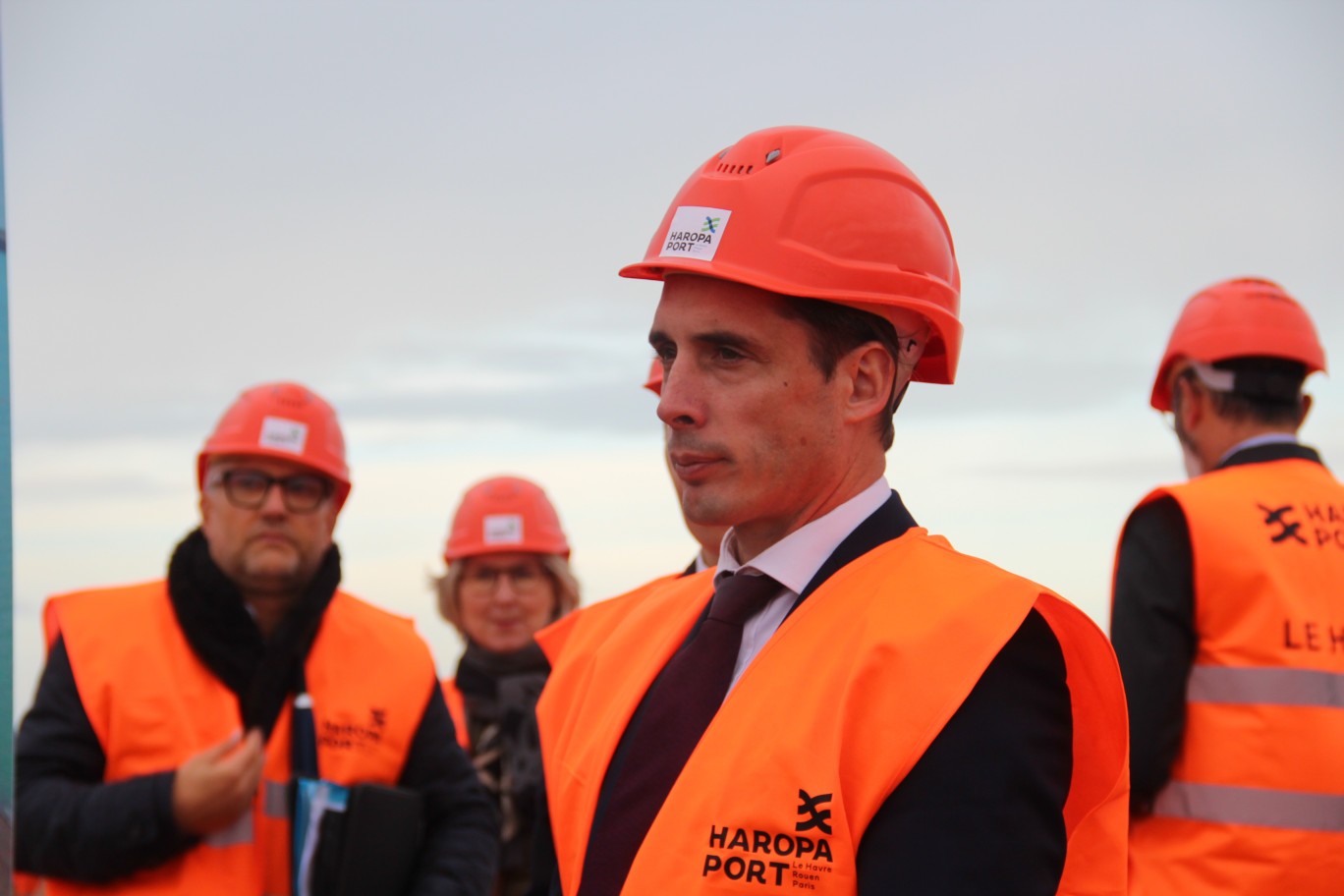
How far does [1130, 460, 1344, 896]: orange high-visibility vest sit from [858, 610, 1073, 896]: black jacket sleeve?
83.2 inches

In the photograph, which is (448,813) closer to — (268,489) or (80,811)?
(80,811)

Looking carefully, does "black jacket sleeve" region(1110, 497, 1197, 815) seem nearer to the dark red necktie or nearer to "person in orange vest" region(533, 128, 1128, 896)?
"person in orange vest" region(533, 128, 1128, 896)

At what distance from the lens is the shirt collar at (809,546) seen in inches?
80.5

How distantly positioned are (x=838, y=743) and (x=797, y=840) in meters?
0.15

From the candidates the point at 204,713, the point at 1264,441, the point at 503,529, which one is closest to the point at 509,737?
the point at 503,529

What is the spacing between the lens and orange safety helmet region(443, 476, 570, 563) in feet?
19.1

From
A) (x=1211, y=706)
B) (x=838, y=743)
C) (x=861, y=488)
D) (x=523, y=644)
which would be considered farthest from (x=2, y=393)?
(x=523, y=644)

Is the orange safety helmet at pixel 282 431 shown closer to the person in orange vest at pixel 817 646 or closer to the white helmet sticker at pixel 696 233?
the person in orange vest at pixel 817 646

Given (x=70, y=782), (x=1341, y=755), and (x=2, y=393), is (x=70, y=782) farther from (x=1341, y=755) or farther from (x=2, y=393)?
(x=1341, y=755)

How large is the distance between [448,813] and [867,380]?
264cm

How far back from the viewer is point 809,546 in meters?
2.06

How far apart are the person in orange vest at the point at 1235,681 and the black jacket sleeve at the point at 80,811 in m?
2.87

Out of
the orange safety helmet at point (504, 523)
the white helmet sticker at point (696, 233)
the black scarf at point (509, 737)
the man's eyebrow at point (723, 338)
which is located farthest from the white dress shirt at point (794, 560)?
the orange safety helmet at point (504, 523)

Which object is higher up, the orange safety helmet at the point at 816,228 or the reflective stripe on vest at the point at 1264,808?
the orange safety helmet at the point at 816,228
